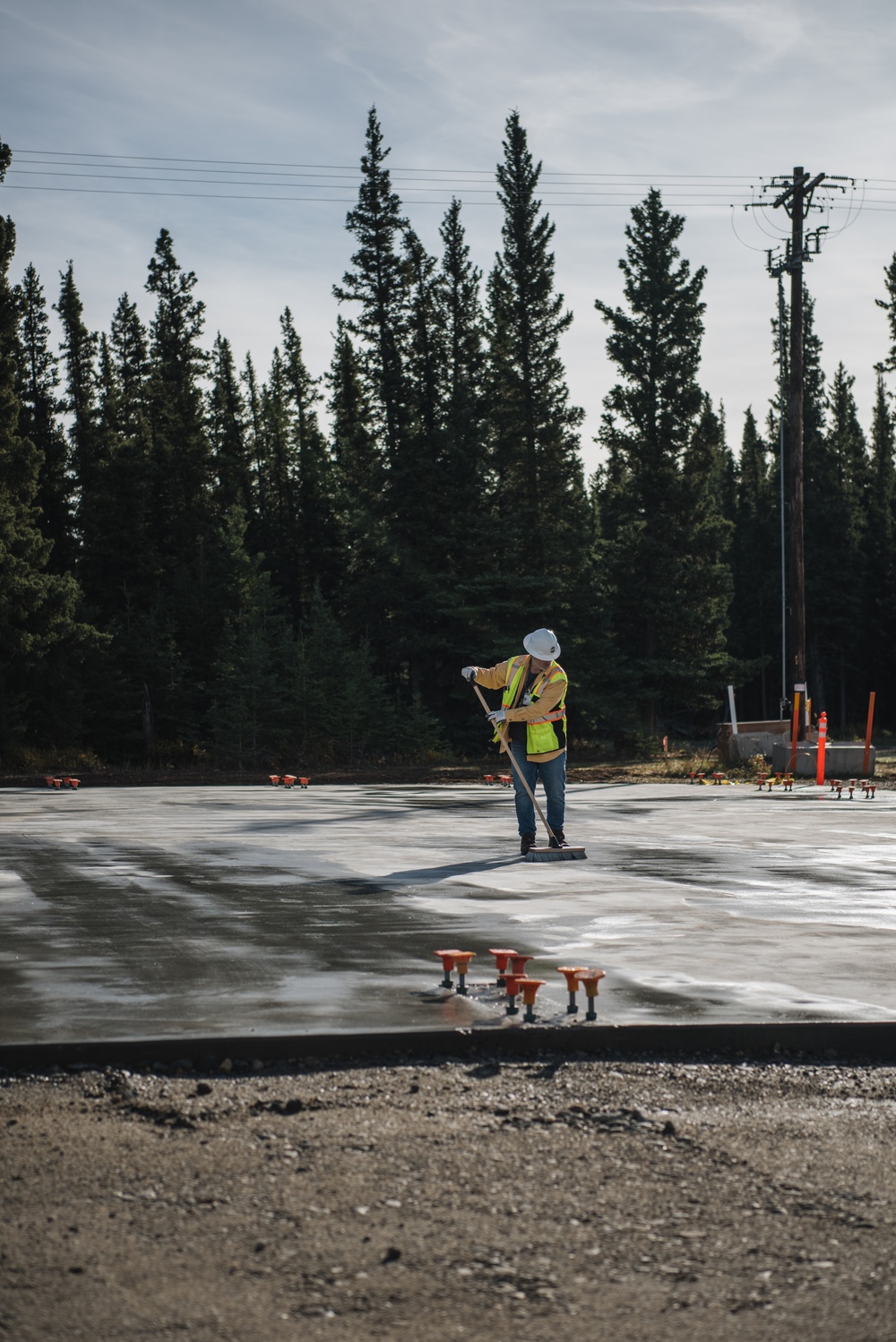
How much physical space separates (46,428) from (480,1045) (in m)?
53.1

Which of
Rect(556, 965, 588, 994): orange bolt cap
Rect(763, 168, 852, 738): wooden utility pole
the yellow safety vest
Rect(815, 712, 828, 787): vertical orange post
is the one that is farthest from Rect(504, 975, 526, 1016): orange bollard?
Rect(763, 168, 852, 738): wooden utility pole

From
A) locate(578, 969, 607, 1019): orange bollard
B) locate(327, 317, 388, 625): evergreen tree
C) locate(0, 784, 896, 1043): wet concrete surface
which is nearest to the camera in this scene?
locate(578, 969, 607, 1019): orange bollard

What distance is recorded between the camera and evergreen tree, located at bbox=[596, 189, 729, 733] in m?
49.4

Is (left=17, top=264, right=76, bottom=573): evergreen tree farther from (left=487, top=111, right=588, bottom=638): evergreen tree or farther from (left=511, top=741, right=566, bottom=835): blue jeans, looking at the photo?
(left=511, top=741, right=566, bottom=835): blue jeans

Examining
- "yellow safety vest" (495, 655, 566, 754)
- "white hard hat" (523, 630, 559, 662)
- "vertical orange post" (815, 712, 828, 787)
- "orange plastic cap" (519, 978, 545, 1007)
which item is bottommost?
"orange plastic cap" (519, 978, 545, 1007)

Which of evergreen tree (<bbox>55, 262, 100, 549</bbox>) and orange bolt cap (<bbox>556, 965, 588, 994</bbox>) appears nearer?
orange bolt cap (<bbox>556, 965, 588, 994</bbox>)

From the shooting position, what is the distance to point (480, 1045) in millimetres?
6066

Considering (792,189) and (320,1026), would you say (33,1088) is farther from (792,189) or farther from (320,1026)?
(792,189)

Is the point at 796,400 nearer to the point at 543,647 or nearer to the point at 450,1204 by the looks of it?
the point at 543,647

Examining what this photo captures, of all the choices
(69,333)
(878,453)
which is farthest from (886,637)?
(69,333)

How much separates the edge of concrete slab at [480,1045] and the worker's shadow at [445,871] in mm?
5461

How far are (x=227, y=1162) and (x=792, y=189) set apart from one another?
106ft

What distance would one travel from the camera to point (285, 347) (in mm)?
77938

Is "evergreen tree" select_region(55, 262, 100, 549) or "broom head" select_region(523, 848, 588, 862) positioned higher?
"evergreen tree" select_region(55, 262, 100, 549)
